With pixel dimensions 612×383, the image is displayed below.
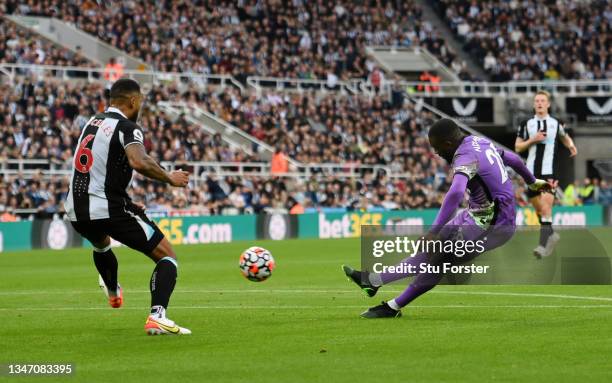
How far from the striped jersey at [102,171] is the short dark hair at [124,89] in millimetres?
147

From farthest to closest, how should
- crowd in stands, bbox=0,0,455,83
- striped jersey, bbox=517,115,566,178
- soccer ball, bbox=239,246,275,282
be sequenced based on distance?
crowd in stands, bbox=0,0,455,83 < striped jersey, bbox=517,115,566,178 < soccer ball, bbox=239,246,275,282

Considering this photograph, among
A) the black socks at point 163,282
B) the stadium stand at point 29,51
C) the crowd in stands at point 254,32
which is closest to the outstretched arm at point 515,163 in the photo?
the black socks at point 163,282

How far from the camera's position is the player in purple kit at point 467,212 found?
12.1 meters

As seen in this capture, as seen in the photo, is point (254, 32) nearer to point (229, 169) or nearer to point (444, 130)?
point (229, 169)

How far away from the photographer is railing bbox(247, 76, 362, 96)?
47372mm

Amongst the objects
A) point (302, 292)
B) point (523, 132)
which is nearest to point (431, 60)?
point (523, 132)

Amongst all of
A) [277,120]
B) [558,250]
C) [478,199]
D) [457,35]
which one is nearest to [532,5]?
[457,35]

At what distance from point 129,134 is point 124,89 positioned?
627 mm

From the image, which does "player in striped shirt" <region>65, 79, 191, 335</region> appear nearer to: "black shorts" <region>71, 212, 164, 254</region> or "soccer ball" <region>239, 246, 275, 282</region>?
"black shorts" <region>71, 212, 164, 254</region>

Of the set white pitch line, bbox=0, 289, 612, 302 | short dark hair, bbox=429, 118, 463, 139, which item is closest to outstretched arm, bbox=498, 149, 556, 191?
short dark hair, bbox=429, 118, 463, 139

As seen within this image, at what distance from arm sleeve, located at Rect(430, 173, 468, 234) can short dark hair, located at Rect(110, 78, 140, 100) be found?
3.18m

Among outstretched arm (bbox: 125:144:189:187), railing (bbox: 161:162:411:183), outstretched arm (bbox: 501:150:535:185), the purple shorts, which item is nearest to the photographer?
outstretched arm (bbox: 125:144:189:187)

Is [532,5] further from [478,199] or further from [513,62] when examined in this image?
[478,199]

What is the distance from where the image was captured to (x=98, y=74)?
4356 centimetres
